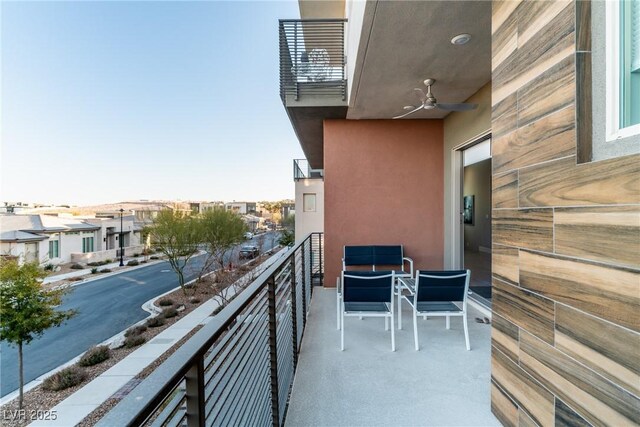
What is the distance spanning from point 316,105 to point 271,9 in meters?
4.96

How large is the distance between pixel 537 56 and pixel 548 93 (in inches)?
8.3

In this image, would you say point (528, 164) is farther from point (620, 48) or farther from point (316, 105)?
point (316, 105)

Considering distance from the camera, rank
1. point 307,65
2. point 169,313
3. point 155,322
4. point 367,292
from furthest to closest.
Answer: point 169,313 → point 155,322 → point 307,65 → point 367,292

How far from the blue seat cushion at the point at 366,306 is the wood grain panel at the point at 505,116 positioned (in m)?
1.73

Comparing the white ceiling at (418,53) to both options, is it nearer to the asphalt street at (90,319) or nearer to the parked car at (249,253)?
the asphalt street at (90,319)

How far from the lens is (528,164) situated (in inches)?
55.2

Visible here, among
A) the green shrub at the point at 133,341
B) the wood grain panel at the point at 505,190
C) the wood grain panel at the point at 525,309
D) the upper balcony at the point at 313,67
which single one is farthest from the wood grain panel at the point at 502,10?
the green shrub at the point at 133,341

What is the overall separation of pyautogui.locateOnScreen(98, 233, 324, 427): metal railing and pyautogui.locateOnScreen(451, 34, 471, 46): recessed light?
2.44 metres

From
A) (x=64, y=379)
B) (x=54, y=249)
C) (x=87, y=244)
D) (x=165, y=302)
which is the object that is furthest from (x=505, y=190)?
(x=87, y=244)

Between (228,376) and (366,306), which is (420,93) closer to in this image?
(366,306)

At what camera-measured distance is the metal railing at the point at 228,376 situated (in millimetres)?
518

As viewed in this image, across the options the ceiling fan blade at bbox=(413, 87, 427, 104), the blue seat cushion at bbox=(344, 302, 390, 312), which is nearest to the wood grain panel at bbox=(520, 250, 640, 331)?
the blue seat cushion at bbox=(344, 302, 390, 312)

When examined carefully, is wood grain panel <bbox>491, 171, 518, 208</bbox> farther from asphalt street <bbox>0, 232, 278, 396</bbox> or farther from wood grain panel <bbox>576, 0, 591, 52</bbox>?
asphalt street <bbox>0, 232, 278, 396</bbox>

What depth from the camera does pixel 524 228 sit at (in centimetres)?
143
